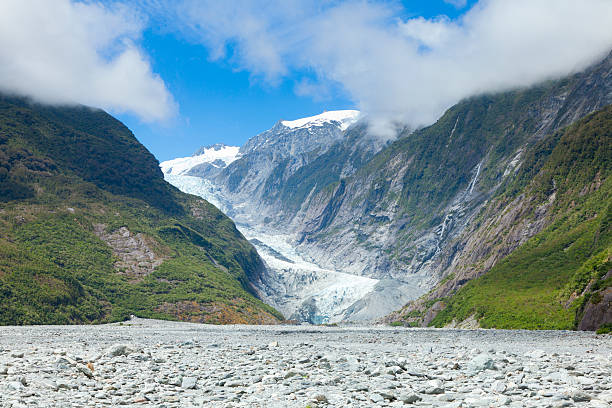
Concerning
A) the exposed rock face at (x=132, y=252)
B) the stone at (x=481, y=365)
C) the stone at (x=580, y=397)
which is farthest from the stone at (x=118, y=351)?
the exposed rock face at (x=132, y=252)

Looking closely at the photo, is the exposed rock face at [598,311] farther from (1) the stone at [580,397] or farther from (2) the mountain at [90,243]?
(2) the mountain at [90,243]

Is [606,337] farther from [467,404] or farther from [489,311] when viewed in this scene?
[489,311]

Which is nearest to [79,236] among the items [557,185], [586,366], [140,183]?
[140,183]

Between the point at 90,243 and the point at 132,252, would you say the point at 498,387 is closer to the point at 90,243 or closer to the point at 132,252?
the point at 90,243

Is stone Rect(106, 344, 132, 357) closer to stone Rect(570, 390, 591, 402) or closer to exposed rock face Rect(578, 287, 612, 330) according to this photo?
stone Rect(570, 390, 591, 402)

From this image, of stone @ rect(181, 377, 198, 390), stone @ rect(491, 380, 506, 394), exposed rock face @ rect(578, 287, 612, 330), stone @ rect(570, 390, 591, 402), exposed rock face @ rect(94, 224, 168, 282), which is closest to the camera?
stone @ rect(570, 390, 591, 402)

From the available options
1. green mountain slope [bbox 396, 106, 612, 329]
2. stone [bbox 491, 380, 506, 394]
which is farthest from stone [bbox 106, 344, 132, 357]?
green mountain slope [bbox 396, 106, 612, 329]

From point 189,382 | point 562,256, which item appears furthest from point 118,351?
point 562,256
